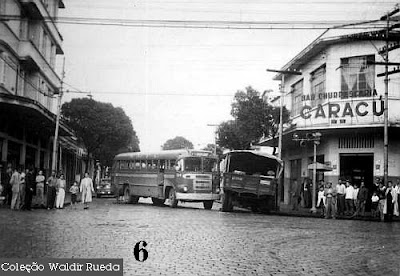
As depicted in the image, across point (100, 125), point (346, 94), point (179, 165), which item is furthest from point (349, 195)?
point (100, 125)

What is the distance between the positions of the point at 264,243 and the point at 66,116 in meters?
4.99

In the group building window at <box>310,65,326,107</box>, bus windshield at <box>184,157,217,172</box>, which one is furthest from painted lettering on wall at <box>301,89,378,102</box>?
bus windshield at <box>184,157,217,172</box>

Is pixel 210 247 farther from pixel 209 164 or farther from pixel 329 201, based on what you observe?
pixel 209 164

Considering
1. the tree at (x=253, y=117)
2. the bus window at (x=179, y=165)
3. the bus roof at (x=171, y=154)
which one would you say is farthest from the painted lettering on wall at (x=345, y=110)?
the bus window at (x=179, y=165)

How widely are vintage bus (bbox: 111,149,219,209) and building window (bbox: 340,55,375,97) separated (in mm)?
7734

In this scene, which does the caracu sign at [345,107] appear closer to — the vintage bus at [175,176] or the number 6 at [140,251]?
the vintage bus at [175,176]

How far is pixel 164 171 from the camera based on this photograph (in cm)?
2278

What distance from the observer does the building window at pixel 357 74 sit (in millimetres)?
23734

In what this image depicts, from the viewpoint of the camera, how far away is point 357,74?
24172mm

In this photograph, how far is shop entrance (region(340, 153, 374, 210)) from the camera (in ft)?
80.8

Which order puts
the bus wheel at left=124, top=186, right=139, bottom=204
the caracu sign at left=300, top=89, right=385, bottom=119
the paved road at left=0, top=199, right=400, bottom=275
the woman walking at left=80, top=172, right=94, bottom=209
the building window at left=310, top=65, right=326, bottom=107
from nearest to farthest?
the paved road at left=0, top=199, right=400, bottom=275
the woman walking at left=80, top=172, right=94, bottom=209
the caracu sign at left=300, top=89, right=385, bottom=119
the building window at left=310, top=65, right=326, bottom=107
the bus wheel at left=124, top=186, right=139, bottom=204

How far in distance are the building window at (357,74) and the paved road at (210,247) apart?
39.0ft

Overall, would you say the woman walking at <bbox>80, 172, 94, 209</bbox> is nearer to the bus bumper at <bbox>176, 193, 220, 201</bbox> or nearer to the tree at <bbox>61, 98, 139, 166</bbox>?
the bus bumper at <bbox>176, 193, 220, 201</bbox>

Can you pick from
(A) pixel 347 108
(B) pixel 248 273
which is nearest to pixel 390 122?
(A) pixel 347 108
